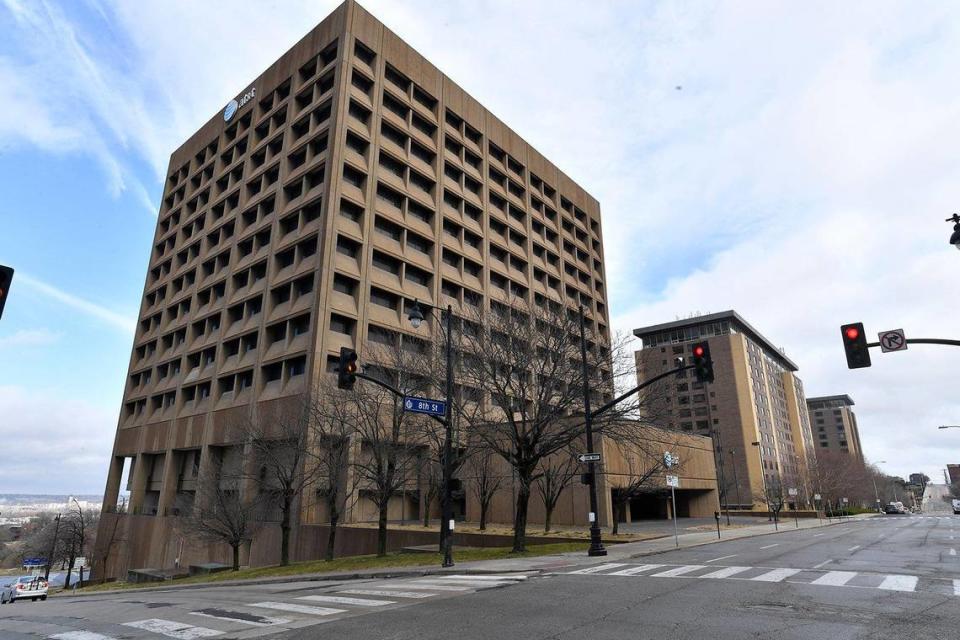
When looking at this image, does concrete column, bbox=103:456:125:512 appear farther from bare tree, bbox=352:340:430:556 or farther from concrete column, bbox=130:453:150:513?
bare tree, bbox=352:340:430:556

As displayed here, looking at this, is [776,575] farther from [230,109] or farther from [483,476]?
[230,109]

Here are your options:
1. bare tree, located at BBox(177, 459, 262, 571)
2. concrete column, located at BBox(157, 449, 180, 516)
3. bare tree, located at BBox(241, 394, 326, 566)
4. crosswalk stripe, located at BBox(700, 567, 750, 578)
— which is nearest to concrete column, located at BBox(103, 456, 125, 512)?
concrete column, located at BBox(157, 449, 180, 516)

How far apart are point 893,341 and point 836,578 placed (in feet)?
20.5

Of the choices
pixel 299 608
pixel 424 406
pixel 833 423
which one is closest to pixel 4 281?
pixel 299 608

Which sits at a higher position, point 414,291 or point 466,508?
point 414,291

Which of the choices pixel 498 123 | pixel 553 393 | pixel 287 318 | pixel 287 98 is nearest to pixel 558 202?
pixel 498 123

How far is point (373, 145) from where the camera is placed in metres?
47.3

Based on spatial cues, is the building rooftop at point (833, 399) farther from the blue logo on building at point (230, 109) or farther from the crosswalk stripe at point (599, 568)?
the crosswalk stripe at point (599, 568)

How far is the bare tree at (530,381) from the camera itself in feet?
74.6

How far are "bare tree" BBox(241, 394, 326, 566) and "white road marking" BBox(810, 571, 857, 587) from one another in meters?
22.1

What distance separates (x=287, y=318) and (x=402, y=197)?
14.7 meters

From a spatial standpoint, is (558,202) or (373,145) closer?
(373,145)

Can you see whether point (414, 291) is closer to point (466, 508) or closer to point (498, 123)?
point (466, 508)

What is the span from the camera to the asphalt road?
26.7ft
